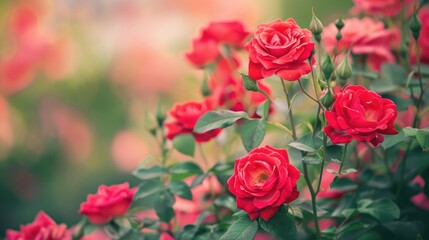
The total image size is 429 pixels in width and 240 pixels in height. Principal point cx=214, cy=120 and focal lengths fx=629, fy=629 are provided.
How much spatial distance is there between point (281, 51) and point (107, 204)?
10.5 inches

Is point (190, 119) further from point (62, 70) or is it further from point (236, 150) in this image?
point (62, 70)

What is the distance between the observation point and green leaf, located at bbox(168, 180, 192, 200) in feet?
2.29

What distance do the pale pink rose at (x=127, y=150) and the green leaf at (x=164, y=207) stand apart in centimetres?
86

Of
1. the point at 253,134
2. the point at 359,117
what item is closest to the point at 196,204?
the point at 253,134

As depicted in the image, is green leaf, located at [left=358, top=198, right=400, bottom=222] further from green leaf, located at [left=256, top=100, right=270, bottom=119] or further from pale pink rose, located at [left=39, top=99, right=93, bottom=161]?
pale pink rose, located at [left=39, top=99, right=93, bottom=161]

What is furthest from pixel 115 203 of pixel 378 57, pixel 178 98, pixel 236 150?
pixel 178 98

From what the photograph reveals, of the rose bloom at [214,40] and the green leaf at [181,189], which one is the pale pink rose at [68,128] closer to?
the rose bloom at [214,40]

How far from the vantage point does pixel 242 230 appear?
587mm

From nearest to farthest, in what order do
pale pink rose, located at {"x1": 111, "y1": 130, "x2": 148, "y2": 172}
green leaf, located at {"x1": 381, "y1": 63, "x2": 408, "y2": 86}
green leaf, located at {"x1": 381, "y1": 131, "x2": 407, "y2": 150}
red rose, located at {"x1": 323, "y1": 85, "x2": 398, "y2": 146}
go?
red rose, located at {"x1": 323, "y1": 85, "x2": 398, "y2": 146}, green leaf, located at {"x1": 381, "y1": 131, "x2": 407, "y2": 150}, green leaf, located at {"x1": 381, "y1": 63, "x2": 408, "y2": 86}, pale pink rose, located at {"x1": 111, "y1": 130, "x2": 148, "y2": 172}

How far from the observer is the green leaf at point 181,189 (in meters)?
0.70

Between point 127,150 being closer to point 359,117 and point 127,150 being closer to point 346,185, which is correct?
point 346,185

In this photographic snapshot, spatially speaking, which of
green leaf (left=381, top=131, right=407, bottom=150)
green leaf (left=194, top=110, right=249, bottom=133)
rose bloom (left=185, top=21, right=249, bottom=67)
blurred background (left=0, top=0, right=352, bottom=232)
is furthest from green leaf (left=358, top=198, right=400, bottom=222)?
blurred background (left=0, top=0, right=352, bottom=232)

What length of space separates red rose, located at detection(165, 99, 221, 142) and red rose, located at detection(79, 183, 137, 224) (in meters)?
0.09

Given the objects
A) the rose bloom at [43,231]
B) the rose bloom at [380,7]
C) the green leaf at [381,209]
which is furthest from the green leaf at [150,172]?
the rose bloom at [380,7]
